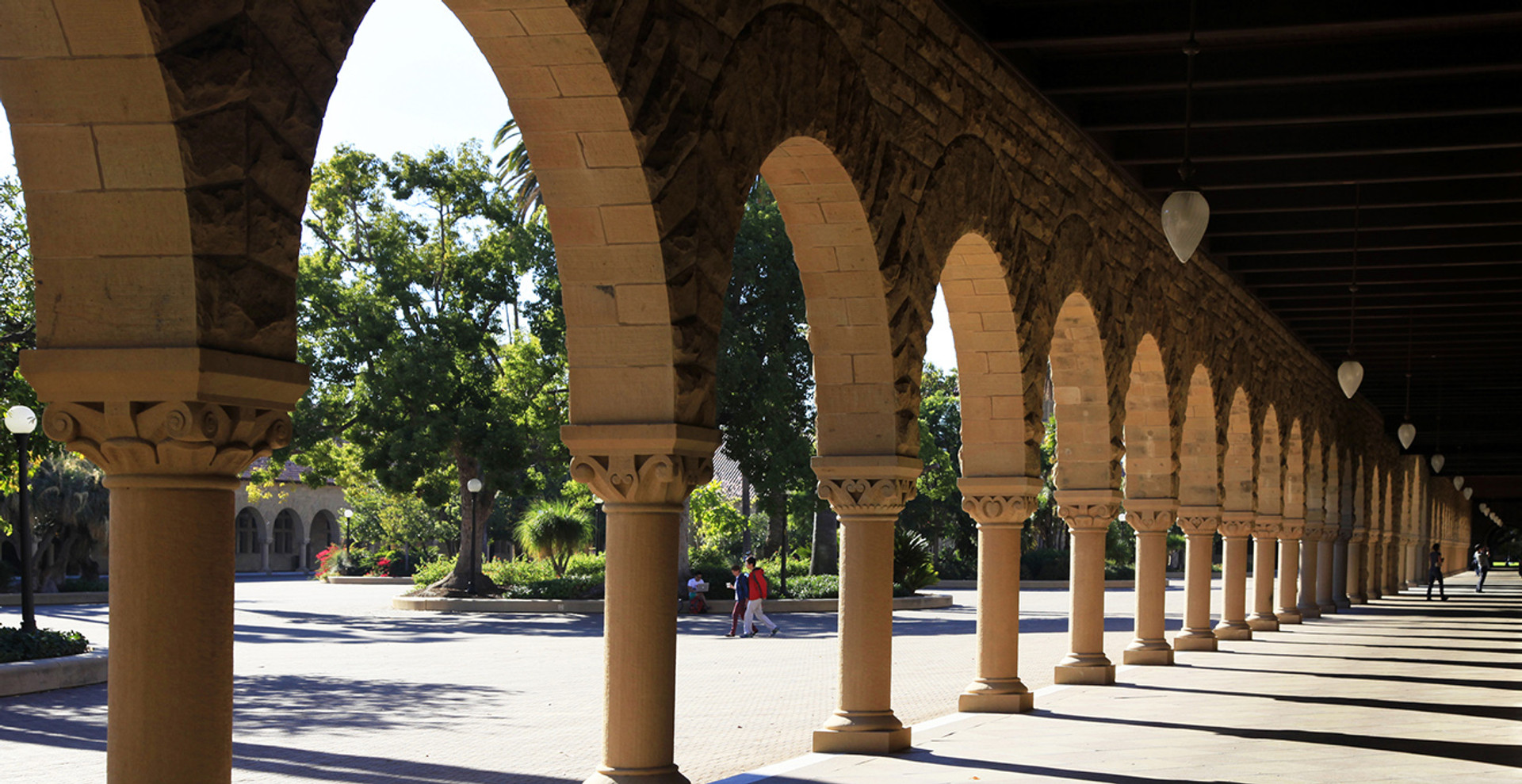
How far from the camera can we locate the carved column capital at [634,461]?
7277mm

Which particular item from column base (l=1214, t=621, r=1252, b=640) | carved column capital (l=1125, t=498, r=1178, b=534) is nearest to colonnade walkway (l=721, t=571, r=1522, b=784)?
carved column capital (l=1125, t=498, r=1178, b=534)

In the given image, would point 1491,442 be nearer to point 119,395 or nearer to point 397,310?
point 397,310

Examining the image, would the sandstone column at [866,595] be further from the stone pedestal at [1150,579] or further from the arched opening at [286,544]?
the arched opening at [286,544]

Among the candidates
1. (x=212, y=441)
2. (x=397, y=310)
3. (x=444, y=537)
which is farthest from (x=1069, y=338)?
(x=444, y=537)

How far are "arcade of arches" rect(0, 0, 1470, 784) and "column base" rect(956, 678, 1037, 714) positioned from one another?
2 cm

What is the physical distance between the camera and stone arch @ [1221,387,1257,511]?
22203 millimetres

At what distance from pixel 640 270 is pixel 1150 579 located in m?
11.8

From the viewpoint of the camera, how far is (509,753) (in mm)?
10938

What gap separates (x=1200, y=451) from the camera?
20.2 metres

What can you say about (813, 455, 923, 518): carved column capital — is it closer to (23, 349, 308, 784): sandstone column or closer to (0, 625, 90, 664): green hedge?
(23, 349, 308, 784): sandstone column

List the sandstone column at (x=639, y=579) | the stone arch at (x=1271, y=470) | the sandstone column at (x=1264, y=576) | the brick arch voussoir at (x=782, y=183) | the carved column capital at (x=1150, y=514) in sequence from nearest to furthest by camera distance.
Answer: the sandstone column at (x=639, y=579), the brick arch voussoir at (x=782, y=183), the carved column capital at (x=1150, y=514), the stone arch at (x=1271, y=470), the sandstone column at (x=1264, y=576)

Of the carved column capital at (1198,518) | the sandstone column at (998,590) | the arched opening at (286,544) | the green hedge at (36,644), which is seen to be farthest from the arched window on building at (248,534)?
the sandstone column at (998,590)

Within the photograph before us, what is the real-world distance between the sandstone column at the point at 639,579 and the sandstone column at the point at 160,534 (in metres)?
2.70

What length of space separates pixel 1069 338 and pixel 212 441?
11.5m
